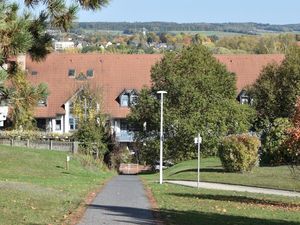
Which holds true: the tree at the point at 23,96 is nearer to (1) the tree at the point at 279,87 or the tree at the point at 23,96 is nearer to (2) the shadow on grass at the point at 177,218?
(2) the shadow on grass at the point at 177,218

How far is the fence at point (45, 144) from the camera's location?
59.1 m

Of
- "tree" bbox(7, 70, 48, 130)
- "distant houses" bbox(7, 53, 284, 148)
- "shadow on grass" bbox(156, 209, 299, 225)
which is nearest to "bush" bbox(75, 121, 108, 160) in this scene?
"distant houses" bbox(7, 53, 284, 148)

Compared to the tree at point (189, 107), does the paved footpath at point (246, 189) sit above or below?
below

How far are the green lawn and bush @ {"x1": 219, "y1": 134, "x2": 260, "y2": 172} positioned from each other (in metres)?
14.9

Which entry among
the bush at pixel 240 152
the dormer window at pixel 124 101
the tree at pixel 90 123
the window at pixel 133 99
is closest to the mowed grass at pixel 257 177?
the bush at pixel 240 152

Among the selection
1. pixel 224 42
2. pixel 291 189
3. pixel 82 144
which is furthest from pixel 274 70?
pixel 224 42

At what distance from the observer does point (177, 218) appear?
16.3 m

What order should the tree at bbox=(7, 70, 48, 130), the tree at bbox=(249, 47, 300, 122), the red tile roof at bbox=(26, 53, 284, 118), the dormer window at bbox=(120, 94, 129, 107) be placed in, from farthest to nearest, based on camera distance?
the dormer window at bbox=(120, 94, 129, 107), the red tile roof at bbox=(26, 53, 284, 118), the tree at bbox=(249, 47, 300, 122), the tree at bbox=(7, 70, 48, 130)

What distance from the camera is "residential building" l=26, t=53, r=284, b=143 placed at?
80.9 m

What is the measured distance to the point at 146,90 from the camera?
66688mm

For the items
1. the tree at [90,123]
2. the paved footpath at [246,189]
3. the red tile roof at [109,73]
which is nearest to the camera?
the paved footpath at [246,189]

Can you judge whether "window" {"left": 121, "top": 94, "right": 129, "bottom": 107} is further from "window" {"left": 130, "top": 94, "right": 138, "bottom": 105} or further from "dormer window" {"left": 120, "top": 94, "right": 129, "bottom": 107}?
"window" {"left": 130, "top": 94, "right": 138, "bottom": 105}

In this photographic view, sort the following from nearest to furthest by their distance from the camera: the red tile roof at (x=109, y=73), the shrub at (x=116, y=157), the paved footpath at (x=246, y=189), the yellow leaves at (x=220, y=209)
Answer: the yellow leaves at (x=220, y=209), the paved footpath at (x=246, y=189), the shrub at (x=116, y=157), the red tile roof at (x=109, y=73)

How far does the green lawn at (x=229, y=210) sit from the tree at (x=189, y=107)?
37850mm
